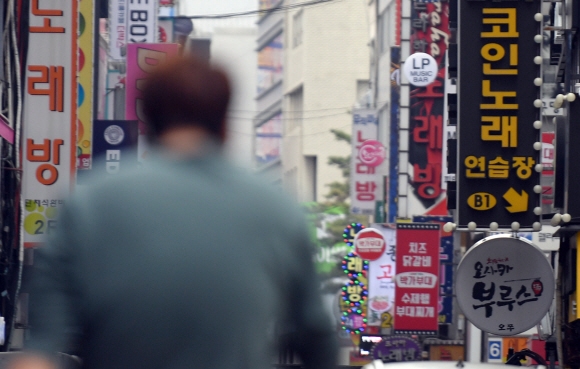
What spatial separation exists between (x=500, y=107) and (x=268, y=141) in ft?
278

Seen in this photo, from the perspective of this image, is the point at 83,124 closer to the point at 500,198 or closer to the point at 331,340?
the point at 500,198

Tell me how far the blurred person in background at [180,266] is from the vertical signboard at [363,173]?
106 feet

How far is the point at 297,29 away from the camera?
3125 inches

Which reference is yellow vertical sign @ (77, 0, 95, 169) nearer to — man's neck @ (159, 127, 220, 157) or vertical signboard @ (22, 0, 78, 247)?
vertical signboard @ (22, 0, 78, 247)

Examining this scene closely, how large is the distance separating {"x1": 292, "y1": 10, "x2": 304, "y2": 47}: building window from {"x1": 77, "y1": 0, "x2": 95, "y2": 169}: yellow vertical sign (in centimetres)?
5711

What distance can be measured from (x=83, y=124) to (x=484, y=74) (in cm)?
934

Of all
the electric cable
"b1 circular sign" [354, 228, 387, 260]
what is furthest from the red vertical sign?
the electric cable

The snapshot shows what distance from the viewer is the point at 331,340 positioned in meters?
2.92

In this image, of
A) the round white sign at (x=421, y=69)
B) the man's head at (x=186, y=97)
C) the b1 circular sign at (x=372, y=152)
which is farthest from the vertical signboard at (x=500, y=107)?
the b1 circular sign at (x=372, y=152)

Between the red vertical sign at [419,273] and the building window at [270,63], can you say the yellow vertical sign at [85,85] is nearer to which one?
the red vertical sign at [419,273]

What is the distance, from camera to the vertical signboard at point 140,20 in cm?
2328

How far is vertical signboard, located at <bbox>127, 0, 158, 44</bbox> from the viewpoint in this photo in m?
23.3

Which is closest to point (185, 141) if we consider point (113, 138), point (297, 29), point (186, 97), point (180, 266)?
point (186, 97)

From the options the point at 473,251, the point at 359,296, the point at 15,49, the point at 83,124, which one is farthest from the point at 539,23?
the point at 359,296
